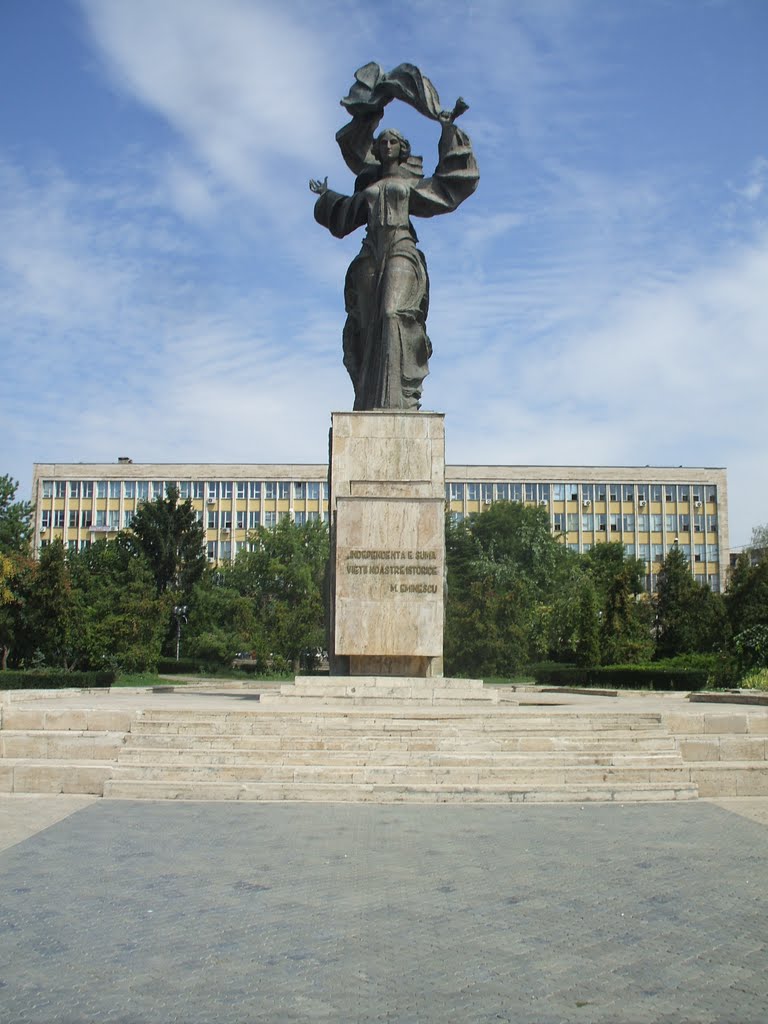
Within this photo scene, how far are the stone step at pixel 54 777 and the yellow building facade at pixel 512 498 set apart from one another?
68128 mm

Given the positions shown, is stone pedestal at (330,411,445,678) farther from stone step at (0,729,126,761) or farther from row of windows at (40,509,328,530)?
row of windows at (40,509,328,530)

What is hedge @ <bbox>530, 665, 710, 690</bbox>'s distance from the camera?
2356cm

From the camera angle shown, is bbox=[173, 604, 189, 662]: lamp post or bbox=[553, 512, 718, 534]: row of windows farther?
bbox=[553, 512, 718, 534]: row of windows

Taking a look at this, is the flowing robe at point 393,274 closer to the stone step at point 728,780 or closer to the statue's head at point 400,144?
the statue's head at point 400,144

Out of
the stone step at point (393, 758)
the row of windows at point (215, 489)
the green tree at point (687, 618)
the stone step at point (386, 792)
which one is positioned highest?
the row of windows at point (215, 489)

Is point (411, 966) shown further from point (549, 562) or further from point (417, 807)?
point (549, 562)

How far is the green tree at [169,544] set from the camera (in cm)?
4766

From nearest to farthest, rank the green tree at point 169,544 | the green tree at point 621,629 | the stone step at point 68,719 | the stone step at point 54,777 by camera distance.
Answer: the stone step at point 54,777 < the stone step at point 68,719 < the green tree at point 621,629 < the green tree at point 169,544

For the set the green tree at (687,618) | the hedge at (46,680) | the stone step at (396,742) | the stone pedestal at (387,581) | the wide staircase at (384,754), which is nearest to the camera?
the wide staircase at (384,754)

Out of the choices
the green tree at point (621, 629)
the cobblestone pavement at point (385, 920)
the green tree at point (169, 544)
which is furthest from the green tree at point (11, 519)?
the cobblestone pavement at point (385, 920)

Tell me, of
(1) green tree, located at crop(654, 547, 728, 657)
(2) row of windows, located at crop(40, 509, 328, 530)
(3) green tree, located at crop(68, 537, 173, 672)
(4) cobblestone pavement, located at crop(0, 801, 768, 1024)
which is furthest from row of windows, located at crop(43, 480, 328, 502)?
(4) cobblestone pavement, located at crop(0, 801, 768, 1024)

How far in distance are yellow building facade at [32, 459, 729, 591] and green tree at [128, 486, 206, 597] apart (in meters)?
29.0

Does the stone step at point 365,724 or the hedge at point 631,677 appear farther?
the hedge at point 631,677

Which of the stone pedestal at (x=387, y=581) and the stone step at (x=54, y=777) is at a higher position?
the stone pedestal at (x=387, y=581)
